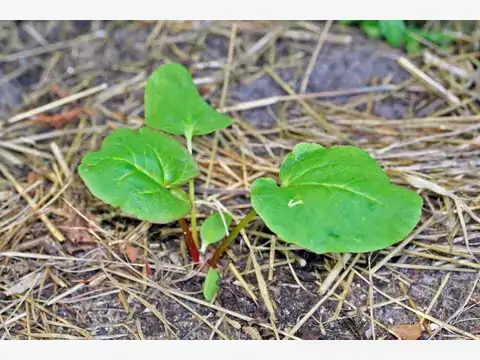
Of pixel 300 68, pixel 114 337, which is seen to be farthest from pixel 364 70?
pixel 114 337

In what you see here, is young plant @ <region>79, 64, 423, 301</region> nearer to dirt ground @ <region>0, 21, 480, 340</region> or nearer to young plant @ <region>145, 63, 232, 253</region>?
young plant @ <region>145, 63, 232, 253</region>

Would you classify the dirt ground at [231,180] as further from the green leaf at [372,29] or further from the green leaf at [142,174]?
the green leaf at [142,174]

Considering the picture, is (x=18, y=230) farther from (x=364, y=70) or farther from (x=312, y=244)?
(x=364, y=70)

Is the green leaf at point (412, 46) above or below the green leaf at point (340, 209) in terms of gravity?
above

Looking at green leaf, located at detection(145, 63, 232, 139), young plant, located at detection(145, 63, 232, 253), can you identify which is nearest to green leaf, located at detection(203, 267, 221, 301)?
young plant, located at detection(145, 63, 232, 253)

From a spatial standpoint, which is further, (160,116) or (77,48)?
(77,48)

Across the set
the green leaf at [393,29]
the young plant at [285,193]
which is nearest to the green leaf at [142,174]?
the young plant at [285,193]

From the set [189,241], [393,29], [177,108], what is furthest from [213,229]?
[393,29]
